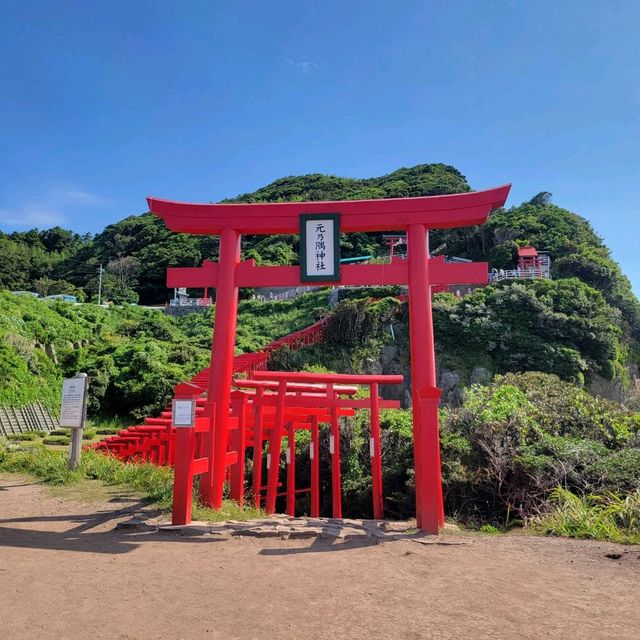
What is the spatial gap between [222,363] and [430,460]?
301 cm

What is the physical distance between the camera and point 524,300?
24.5m

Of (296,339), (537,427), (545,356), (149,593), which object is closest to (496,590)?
(149,593)

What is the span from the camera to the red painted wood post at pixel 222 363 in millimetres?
6785

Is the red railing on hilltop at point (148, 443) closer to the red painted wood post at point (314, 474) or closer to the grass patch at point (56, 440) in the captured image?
the red painted wood post at point (314, 474)

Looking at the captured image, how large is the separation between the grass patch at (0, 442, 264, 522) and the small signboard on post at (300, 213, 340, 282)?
3.23 meters

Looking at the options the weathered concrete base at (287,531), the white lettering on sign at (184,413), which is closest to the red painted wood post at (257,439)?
the weathered concrete base at (287,531)

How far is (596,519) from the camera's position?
19.6 ft

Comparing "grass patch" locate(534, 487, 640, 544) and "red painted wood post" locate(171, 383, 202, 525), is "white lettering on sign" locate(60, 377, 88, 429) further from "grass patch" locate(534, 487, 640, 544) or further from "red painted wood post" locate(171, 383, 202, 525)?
"grass patch" locate(534, 487, 640, 544)

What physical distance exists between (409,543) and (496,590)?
1.67m

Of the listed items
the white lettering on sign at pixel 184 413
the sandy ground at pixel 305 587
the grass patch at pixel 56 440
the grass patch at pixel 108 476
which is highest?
the white lettering on sign at pixel 184 413

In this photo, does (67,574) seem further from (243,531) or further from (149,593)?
(243,531)

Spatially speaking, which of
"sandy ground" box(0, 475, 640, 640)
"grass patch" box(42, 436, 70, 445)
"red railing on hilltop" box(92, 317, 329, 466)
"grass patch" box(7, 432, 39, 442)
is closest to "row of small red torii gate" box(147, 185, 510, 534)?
"sandy ground" box(0, 475, 640, 640)

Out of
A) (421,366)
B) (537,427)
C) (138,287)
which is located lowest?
(537,427)

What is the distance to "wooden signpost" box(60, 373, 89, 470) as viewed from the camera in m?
8.73
